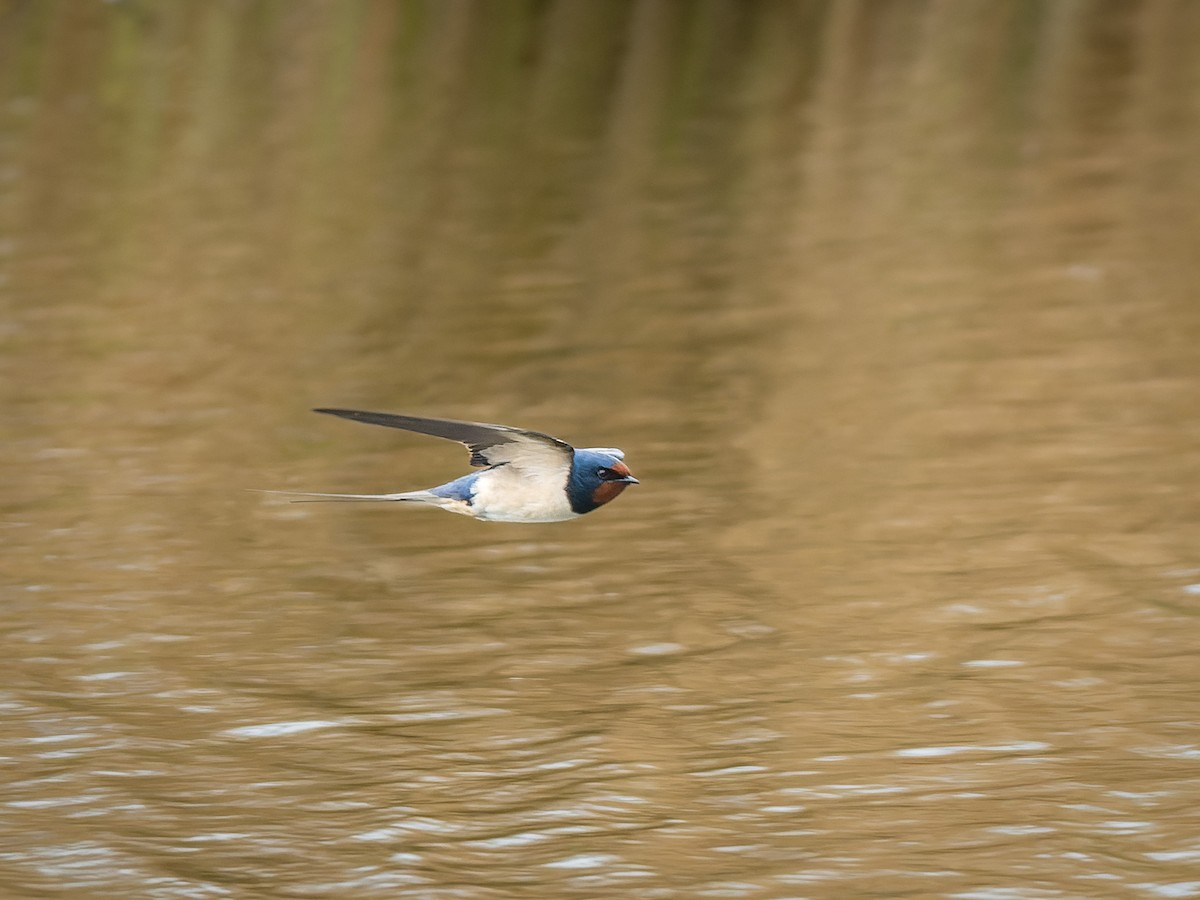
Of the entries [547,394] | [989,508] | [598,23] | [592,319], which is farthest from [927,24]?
[989,508]

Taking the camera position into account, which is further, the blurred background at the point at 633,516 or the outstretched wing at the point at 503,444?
the blurred background at the point at 633,516

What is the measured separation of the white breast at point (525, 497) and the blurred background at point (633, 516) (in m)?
1.39

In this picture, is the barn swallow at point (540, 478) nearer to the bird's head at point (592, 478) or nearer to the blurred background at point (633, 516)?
the bird's head at point (592, 478)

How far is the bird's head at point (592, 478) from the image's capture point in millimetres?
6754

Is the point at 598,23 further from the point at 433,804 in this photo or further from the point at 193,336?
the point at 433,804

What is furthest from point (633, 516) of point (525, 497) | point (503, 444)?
point (503, 444)

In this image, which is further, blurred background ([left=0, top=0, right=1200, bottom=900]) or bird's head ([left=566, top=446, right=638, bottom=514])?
blurred background ([left=0, top=0, right=1200, bottom=900])

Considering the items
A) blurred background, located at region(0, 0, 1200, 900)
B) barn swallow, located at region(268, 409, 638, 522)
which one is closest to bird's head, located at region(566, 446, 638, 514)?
barn swallow, located at region(268, 409, 638, 522)

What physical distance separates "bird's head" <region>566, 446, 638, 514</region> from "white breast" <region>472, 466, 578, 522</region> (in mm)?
33

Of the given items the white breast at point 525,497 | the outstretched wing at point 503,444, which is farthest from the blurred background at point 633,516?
the outstretched wing at point 503,444

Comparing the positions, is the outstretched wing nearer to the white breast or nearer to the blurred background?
the white breast

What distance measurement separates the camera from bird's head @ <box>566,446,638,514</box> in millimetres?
6754

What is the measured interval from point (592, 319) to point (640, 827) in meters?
9.27

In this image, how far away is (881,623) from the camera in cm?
991
